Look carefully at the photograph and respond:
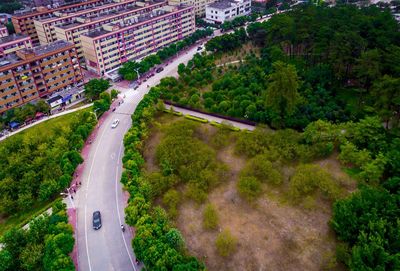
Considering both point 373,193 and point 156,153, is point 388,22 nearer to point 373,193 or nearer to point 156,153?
point 373,193

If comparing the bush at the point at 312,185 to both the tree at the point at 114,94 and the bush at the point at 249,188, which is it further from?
the tree at the point at 114,94

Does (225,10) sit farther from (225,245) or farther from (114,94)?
(225,245)

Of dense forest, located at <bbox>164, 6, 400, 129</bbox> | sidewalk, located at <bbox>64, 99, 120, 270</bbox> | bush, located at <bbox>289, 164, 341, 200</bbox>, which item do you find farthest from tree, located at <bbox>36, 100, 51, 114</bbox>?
bush, located at <bbox>289, 164, 341, 200</bbox>

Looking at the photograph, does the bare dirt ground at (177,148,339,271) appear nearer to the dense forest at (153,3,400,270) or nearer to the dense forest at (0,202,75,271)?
the dense forest at (153,3,400,270)

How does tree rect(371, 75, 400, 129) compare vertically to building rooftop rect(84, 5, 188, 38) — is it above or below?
below

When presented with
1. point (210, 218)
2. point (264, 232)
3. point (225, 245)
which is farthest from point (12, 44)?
point (264, 232)
